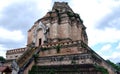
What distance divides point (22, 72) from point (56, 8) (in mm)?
14147

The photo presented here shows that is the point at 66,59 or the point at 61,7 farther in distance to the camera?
the point at 61,7

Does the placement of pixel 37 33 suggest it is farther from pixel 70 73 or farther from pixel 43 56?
pixel 70 73

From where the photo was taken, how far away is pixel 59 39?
3152 centimetres

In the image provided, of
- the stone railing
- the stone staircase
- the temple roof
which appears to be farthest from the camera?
the temple roof

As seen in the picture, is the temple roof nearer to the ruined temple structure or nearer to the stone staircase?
the ruined temple structure

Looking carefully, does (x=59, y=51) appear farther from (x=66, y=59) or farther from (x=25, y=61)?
(x=25, y=61)

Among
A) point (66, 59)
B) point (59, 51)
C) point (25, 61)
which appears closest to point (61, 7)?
point (59, 51)

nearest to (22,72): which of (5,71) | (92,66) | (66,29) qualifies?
(5,71)

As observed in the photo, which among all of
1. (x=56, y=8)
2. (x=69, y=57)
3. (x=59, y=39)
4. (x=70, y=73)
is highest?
(x=56, y=8)

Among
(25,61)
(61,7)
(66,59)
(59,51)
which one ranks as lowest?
(25,61)

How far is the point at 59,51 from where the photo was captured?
85.1 ft

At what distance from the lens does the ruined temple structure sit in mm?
22969

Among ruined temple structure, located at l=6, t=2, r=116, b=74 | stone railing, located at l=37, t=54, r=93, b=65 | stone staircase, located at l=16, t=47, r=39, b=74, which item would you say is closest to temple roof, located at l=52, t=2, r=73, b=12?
ruined temple structure, located at l=6, t=2, r=116, b=74

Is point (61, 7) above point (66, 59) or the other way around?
above
